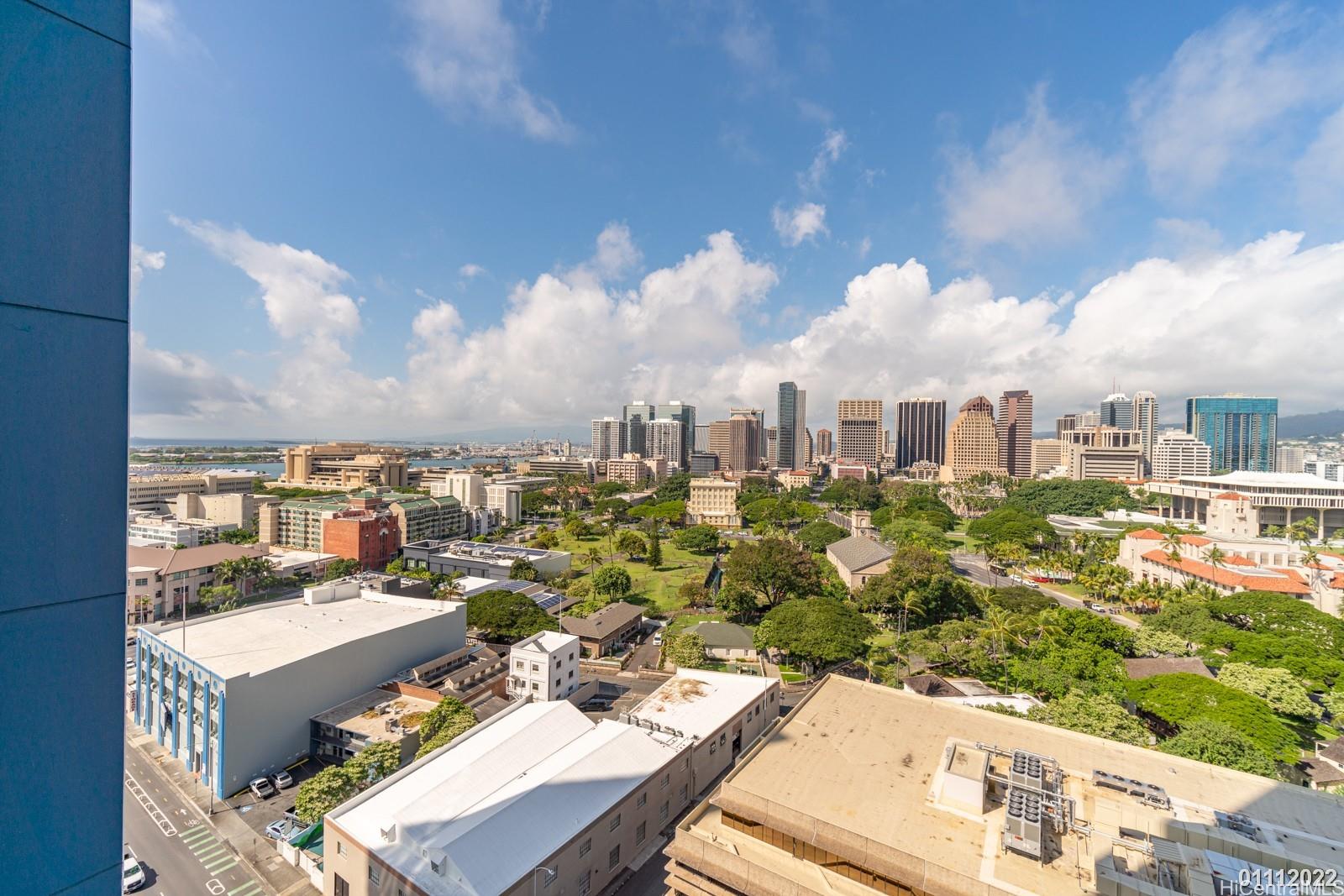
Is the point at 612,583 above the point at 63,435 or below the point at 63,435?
below

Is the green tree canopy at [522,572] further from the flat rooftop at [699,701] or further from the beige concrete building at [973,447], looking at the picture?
the beige concrete building at [973,447]

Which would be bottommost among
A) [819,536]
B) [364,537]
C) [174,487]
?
[819,536]

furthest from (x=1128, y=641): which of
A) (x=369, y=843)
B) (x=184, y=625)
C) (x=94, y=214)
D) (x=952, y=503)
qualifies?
(x=952, y=503)

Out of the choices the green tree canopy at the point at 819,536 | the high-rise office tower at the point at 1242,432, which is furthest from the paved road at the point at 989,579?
the high-rise office tower at the point at 1242,432

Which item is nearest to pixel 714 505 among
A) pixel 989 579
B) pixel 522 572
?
pixel 989 579

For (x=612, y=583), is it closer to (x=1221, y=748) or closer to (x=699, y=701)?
(x=699, y=701)

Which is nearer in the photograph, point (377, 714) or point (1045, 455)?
point (377, 714)
